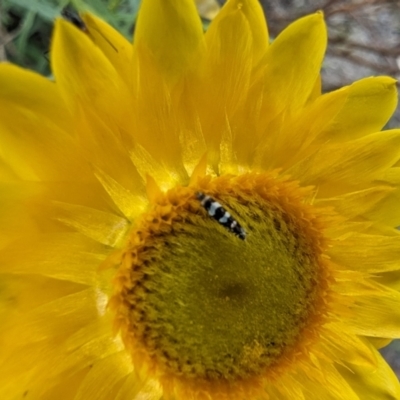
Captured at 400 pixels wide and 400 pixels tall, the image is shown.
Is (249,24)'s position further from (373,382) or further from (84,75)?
(373,382)

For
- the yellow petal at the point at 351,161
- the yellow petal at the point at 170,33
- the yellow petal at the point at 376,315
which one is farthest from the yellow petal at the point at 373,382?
the yellow petal at the point at 170,33

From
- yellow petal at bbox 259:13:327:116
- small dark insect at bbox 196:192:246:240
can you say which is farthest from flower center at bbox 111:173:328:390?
yellow petal at bbox 259:13:327:116

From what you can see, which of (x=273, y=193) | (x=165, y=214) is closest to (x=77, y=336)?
(x=165, y=214)

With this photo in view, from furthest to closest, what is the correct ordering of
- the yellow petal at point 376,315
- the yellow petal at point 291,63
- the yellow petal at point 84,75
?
the yellow petal at point 376,315
the yellow petal at point 291,63
the yellow petal at point 84,75

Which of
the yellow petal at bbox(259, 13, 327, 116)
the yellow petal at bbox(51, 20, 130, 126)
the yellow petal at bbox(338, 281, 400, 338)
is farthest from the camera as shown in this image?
the yellow petal at bbox(338, 281, 400, 338)

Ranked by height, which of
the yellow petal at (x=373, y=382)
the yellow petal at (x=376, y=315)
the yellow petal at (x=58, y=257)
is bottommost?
the yellow petal at (x=373, y=382)

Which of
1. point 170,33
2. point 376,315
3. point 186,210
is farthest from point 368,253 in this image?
point 170,33

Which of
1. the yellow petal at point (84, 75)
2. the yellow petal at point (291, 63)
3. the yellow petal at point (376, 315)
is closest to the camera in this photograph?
the yellow petal at point (84, 75)

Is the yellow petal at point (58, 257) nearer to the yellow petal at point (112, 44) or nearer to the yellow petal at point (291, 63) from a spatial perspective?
the yellow petal at point (112, 44)

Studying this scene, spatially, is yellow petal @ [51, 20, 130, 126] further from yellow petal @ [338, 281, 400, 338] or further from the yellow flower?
yellow petal @ [338, 281, 400, 338]

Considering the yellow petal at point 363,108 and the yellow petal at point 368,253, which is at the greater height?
the yellow petal at point 363,108
